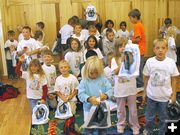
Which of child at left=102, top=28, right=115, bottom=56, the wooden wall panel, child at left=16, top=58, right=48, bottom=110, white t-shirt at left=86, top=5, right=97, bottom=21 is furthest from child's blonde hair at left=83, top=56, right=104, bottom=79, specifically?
the wooden wall panel

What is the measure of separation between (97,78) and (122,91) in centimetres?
45

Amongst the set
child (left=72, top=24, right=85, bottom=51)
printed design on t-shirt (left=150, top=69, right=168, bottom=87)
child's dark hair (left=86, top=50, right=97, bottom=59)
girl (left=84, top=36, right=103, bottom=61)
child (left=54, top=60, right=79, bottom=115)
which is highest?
child (left=72, top=24, right=85, bottom=51)

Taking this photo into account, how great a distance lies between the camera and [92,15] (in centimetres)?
586

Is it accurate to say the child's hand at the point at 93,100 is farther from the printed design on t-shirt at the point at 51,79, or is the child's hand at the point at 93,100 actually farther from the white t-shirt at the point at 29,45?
the white t-shirt at the point at 29,45

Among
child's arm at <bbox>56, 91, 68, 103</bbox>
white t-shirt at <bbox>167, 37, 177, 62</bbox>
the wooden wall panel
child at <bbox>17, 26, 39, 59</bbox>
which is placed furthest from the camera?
the wooden wall panel

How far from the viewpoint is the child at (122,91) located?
133 inches

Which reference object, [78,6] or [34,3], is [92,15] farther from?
[34,3]

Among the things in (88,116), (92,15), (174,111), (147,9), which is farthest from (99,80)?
(147,9)

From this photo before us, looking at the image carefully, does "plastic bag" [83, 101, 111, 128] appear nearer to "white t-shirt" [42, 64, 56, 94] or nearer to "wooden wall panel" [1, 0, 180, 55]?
"white t-shirt" [42, 64, 56, 94]

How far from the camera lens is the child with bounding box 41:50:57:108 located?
171 inches

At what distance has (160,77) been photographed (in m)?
3.24

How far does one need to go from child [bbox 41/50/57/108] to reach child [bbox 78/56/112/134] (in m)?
1.30

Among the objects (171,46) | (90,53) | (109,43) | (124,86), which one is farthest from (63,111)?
(171,46)

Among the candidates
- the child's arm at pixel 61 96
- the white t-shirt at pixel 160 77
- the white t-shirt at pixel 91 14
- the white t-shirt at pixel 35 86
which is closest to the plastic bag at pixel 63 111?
the child's arm at pixel 61 96
